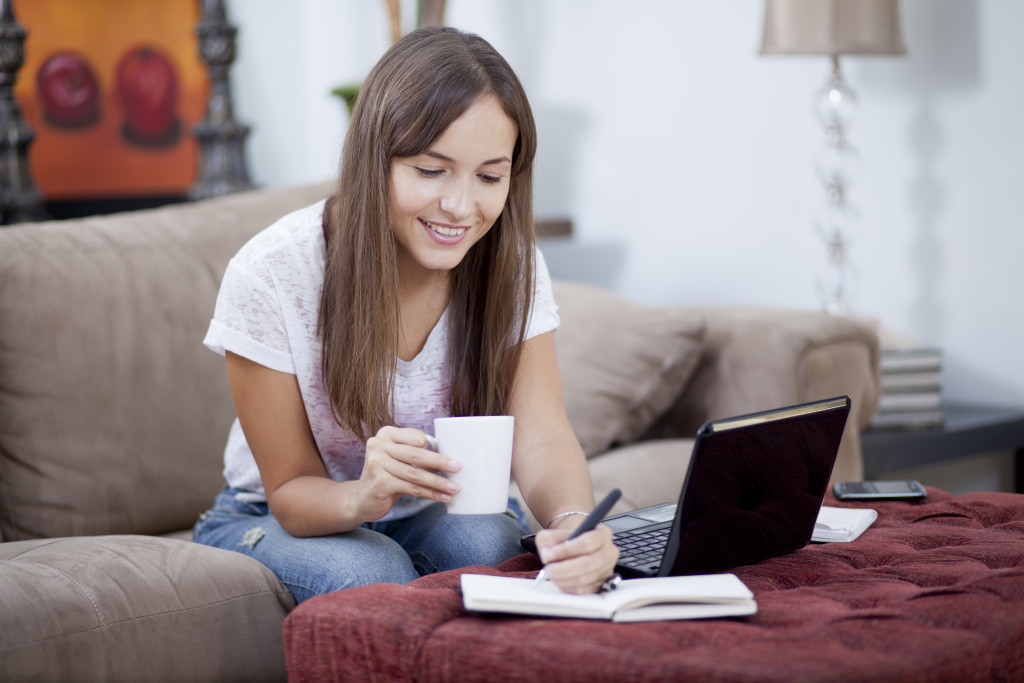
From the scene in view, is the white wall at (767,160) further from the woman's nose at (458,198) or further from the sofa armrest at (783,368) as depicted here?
the woman's nose at (458,198)

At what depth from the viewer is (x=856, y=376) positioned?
1.94m

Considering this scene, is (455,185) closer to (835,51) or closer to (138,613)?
(138,613)

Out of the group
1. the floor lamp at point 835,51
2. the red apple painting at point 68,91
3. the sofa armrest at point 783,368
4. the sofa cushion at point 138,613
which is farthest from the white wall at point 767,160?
the red apple painting at point 68,91

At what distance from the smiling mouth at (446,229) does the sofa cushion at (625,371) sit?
0.71m

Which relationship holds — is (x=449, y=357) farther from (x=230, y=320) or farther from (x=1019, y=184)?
(x=1019, y=184)

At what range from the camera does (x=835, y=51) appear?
2057 millimetres

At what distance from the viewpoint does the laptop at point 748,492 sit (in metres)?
1.01

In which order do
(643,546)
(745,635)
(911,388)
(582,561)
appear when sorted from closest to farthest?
1. (745,635)
2. (582,561)
3. (643,546)
4. (911,388)

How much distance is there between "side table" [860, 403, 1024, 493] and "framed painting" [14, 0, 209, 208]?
2.27 metres

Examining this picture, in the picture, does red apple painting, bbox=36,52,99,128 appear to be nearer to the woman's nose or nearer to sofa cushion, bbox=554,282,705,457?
sofa cushion, bbox=554,282,705,457

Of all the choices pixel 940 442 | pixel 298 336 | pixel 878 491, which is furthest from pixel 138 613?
pixel 940 442

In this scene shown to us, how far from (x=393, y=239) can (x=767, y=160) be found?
146 cm

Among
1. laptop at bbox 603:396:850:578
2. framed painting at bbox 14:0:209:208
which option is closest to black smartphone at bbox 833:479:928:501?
laptop at bbox 603:396:850:578

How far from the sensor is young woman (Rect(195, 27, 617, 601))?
123 cm
